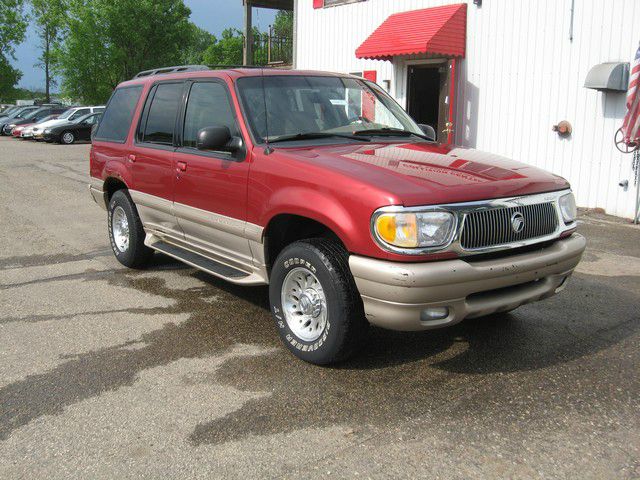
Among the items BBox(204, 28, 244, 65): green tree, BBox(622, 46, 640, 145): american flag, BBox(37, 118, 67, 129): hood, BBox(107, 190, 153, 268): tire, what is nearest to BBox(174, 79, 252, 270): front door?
BBox(107, 190, 153, 268): tire

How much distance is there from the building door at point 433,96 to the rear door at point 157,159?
760 centimetres

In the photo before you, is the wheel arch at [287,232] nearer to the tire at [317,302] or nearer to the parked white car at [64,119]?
the tire at [317,302]

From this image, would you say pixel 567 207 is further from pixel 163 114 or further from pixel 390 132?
pixel 163 114

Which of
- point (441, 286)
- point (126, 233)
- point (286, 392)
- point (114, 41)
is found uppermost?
point (114, 41)

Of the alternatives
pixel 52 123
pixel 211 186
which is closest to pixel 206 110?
pixel 211 186

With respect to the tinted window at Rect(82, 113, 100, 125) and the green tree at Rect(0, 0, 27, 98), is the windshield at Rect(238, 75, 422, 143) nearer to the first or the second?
the tinted window at Rect(82, 113, 100, 125)

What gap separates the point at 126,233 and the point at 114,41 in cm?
4027

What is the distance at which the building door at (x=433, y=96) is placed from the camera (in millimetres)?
12469

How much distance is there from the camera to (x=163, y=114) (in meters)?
5.75

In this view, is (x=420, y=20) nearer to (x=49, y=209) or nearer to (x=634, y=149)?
(x=634, y=149)

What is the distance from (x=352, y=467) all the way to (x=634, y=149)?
27.1 feet

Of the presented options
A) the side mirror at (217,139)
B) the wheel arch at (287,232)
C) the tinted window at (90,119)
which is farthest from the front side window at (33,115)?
the wheel arch at (287,232)

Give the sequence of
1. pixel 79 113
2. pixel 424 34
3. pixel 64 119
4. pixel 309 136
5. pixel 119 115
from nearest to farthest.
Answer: pixel 309 136 → pixel 119 115 → pixel 424 34 → pixel 64 119 → pixel 79 113

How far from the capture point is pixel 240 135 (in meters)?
4.70
